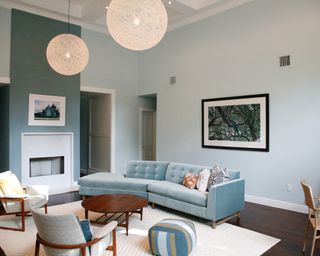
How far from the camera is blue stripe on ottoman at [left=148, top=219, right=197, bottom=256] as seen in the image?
9.41 ft

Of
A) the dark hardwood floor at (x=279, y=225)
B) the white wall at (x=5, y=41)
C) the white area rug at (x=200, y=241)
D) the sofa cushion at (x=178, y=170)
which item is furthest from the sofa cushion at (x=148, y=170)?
the white wall at (x=5, y=41)

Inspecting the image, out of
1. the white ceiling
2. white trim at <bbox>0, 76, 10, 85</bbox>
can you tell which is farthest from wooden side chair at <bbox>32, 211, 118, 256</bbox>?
the white ceiling

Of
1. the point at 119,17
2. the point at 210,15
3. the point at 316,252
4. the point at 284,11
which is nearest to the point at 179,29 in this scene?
the point at 210,15

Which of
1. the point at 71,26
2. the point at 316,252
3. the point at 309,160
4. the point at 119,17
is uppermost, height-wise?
the point at 71,26

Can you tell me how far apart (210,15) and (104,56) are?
3.11 m

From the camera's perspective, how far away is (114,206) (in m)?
3.62

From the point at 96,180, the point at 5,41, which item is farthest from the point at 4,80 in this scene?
the point at 96,180

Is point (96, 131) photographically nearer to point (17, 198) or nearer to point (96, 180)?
point (96, 180)

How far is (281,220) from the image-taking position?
4164 mm

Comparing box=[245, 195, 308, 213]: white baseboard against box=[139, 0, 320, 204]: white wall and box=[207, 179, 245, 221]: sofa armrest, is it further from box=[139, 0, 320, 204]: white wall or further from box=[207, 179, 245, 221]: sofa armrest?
box=[207, 179, 245, 221]: sofa armrest

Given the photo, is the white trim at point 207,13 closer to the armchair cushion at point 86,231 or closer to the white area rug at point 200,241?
the white area rug at point 200,241

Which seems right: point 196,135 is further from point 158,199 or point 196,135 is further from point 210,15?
point 210,15

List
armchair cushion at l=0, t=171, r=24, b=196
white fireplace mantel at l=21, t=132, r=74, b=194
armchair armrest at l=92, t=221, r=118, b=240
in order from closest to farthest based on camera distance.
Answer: armchair armrest at l=92, t=221, r=118, b=240
armchair cushion at l=0, t=171, r=24, b=196
white fireplace mantel at l=21, t=132, r=74, b=194

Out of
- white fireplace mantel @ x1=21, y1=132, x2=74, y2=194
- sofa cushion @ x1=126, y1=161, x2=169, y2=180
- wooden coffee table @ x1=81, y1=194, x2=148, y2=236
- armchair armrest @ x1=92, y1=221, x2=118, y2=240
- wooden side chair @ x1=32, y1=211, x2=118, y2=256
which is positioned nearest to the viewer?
wooden side chair @ x1=32, y1=211, x2=118, y2=256
